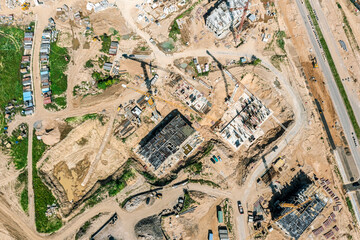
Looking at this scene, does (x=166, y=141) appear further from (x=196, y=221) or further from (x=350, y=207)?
(x=350, y=207)

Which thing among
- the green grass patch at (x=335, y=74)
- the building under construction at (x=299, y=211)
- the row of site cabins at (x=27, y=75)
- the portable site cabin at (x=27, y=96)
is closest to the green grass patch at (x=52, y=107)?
the row of site cabins at (x=27, y=75)

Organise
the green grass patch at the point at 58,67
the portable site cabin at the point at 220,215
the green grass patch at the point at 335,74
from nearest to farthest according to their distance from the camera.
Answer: the portable site cabin at the point at 220,215, the green grass patch at the point at 58,67, the green grass patch at the point at 335,74

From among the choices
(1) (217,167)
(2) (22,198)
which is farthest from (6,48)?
(1) (217,167)

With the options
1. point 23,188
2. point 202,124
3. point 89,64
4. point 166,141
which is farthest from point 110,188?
point 89,64

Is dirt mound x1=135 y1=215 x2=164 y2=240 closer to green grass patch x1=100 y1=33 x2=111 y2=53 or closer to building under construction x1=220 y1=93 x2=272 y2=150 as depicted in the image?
building under construction x1=220 y1=93 x2=272 y2=150

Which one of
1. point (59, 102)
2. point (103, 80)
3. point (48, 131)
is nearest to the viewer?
point (48, 131)

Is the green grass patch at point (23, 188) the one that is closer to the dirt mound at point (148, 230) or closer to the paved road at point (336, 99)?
the dirt mound at point (148, 230)

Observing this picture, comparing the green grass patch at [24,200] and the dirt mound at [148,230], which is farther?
the green grass patch at [24,200]
